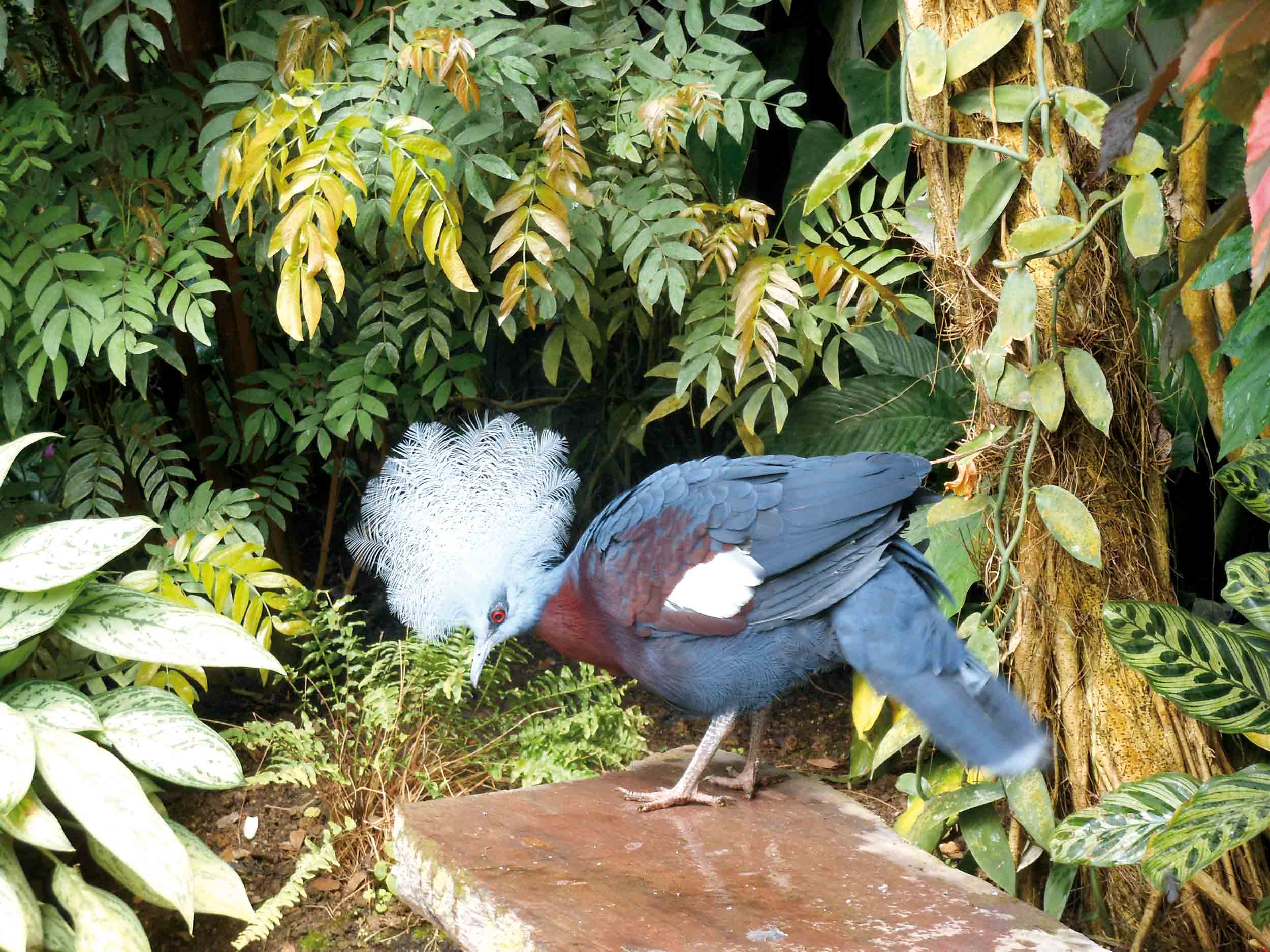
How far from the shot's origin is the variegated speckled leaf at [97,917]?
6.91 feet

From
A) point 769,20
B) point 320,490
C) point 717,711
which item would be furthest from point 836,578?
point 320,490

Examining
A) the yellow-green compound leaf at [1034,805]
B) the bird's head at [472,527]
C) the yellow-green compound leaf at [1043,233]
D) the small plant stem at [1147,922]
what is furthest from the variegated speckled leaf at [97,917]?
the yellow-green compound leaf at [1043,233]

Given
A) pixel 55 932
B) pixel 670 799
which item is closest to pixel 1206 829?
pixel 670 799

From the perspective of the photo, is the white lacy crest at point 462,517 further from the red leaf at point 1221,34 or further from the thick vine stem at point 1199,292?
the red leaf at point 1221,34

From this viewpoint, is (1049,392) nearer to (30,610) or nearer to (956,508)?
(956,508)

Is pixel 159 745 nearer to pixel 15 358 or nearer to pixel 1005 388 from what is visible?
pixel 15 358

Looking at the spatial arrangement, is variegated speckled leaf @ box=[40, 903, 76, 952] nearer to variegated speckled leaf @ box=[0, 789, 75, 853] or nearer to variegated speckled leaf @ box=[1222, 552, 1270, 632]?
variegated speckled leaf @ box=[0, 789, 75, 853]

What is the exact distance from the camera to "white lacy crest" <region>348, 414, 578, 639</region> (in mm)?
2049

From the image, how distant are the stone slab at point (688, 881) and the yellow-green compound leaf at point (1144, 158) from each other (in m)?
1.11

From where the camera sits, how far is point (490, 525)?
6.81 feet

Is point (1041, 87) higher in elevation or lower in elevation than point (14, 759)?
higher

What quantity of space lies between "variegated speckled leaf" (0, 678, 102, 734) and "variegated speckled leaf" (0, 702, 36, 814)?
0.10 meters

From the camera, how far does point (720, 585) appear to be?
6.16 feet

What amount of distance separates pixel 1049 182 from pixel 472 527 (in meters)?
1.13
